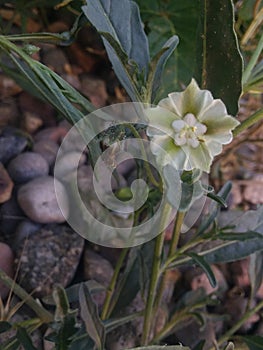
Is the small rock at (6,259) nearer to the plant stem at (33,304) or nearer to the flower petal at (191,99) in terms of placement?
the plant stem at (33,304)

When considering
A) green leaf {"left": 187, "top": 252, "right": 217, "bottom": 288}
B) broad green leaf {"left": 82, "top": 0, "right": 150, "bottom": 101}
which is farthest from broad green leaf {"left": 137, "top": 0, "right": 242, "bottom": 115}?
green leaf {"left": 187, "top": 252, "right": 217, "bottom": 288}

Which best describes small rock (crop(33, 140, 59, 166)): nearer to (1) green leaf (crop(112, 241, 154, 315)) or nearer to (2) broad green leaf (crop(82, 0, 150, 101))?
(1) green leaf (crop(112, 241, 154, 315))

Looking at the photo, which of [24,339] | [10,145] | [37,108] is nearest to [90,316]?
[24,339]

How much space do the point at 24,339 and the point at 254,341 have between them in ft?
0.95

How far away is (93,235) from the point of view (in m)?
0.82

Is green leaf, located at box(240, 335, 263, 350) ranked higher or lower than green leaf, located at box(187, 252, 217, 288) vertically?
lower

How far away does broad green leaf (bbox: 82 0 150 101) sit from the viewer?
1.68 ft

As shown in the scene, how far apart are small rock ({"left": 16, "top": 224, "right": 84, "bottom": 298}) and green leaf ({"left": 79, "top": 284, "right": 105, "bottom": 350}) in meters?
0.15

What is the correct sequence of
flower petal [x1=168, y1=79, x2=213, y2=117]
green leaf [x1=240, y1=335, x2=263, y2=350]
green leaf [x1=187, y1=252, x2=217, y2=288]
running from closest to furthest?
1. flower petal [x1=168, y1=79, x2=213, y2=117]
2. green leaf [x1=187, y1=252, x2=217, y2=288]
3. green leaf [x1=240, y1=335, x2=263, y2=350]

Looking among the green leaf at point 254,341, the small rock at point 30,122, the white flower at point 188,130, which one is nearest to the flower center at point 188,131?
the white flower at point 188,130

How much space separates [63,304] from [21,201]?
0.83ft

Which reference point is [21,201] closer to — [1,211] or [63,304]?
[1,211]

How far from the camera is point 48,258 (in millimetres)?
787

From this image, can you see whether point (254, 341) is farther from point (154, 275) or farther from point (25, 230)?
point (25, 230)
